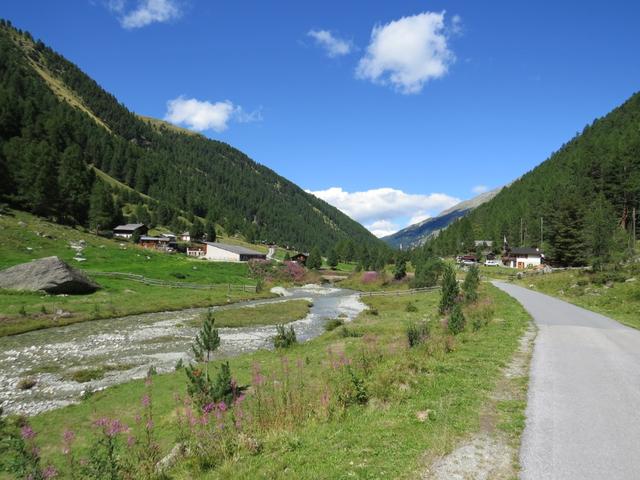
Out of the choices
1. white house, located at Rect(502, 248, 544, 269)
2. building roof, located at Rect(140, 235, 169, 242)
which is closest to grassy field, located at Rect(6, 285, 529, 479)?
building roof, located at Rect(140, 235, 169, 242)

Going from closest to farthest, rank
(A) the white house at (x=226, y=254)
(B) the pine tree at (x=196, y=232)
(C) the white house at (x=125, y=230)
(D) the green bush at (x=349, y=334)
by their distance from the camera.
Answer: (D) the green bush at (x=349, y=334) → (C) the white house at (x=125, y=230) → (A) the white house at (x=226, y=254) → (B) the pine tree at (x=196, y=232)

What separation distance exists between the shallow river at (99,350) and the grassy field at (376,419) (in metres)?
3.41

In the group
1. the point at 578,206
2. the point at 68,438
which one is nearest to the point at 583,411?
the point at 68,438

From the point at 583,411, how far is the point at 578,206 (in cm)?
7454

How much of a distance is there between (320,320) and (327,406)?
3609 cm

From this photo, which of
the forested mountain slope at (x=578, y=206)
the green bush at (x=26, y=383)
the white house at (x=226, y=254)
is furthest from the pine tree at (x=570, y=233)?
the white house at (x=226, y=254)

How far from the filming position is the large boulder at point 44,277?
46594mm

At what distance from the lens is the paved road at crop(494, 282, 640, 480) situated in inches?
255

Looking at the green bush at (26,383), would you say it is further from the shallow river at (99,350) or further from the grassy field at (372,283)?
the grassy field at (372,283)

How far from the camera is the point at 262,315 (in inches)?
1889

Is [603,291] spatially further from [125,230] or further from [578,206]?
[125,230]

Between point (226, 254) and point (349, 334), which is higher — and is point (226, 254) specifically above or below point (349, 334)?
above

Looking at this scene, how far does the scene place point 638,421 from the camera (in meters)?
8.20

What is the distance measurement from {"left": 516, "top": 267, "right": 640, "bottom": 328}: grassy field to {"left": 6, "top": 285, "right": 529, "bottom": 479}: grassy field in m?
14.5
